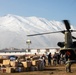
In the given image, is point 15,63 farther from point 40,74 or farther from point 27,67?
point 40,74

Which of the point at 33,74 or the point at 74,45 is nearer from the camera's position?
the point at 33,74

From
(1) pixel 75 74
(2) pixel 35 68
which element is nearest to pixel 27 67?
(2) pixel 35 68

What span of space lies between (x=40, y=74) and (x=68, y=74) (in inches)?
82.7

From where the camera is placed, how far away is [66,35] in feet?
88.9

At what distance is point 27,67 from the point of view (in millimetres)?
28062

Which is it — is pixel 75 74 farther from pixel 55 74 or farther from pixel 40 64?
pixel 40 64

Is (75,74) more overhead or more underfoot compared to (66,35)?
more underfoot

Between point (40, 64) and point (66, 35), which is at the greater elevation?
point (66, 35)

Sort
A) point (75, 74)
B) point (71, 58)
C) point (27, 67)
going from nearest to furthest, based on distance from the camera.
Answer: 1. point (75, 74)
2. point (71, 58)
3. point (27, 67)

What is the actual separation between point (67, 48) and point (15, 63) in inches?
179

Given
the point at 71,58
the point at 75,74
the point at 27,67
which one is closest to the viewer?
the point at 75,74

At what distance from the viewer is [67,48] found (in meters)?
26.9

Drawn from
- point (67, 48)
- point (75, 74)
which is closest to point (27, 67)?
point (67, 48)

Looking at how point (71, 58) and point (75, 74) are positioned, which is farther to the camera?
point (71, 58)
